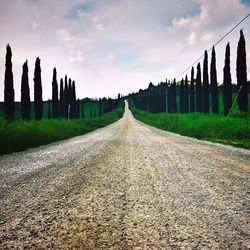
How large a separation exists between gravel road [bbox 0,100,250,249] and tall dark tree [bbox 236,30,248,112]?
26348mm

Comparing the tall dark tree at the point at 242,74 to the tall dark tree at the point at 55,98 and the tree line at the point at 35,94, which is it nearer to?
the tree line at the point at 35,94

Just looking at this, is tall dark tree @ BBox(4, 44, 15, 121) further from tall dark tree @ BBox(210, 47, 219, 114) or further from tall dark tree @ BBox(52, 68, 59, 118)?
tall dark tree @ BBox(210, 47, 219, 114)

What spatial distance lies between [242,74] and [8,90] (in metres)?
26.0

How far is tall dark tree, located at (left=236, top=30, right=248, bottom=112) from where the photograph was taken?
30.4 meters

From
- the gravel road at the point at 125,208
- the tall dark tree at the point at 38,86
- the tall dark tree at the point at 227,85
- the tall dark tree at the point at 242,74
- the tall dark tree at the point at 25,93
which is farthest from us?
the tall dark tree at the point at 38,86

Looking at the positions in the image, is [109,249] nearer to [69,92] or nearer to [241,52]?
[241,52]

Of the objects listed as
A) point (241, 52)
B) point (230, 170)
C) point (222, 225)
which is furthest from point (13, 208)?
point (241, 52)

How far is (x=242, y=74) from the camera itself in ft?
101

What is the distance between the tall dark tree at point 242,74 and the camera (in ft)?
99.7

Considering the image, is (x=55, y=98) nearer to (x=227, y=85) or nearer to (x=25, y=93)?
(x=25, y=93)

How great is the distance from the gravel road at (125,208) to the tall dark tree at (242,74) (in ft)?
86.4

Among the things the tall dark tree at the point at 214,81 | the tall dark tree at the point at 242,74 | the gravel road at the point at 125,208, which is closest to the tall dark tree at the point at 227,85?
the tall dark tree at the point at 214,81

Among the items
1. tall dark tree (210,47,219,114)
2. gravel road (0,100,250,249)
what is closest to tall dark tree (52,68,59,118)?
tall dark tree (210,47,219,114)

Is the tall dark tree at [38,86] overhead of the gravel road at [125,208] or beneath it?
overhead
